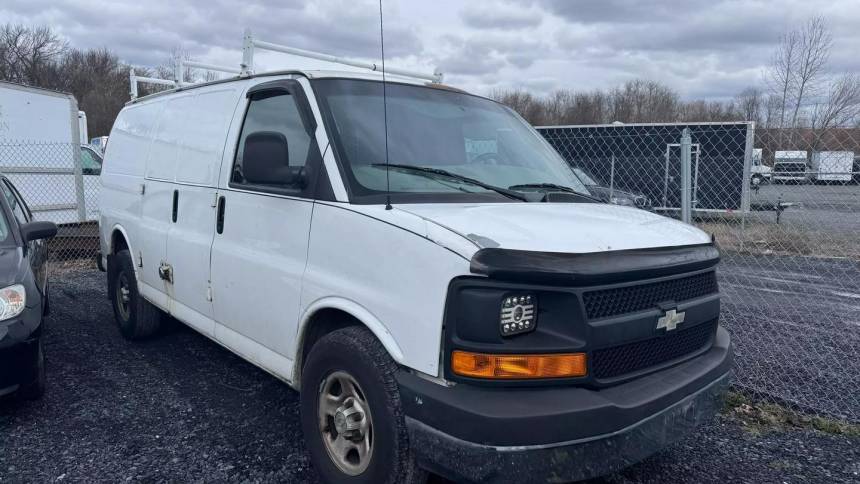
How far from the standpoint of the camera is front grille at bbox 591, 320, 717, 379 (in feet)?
8.14

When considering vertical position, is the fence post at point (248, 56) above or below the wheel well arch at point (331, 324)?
above

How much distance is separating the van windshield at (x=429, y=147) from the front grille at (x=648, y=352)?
1.00 meters

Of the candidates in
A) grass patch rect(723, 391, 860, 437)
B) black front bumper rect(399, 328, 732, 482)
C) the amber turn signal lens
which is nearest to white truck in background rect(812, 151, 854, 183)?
grass patch rect(723, 391, 860, 437)

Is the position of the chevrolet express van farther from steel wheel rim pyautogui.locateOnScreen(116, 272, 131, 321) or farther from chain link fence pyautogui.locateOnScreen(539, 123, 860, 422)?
steel wheel rim pyautogui.locateOnScreen(116, 272, 131, 321)

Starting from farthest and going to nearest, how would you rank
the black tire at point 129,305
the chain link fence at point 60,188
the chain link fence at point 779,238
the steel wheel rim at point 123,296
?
the chain link fence at point 60,188, the steel wheel rim at point 123,296, the black tire at point 129,305, the chain link fence at point 779,238

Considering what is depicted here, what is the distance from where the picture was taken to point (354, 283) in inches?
110

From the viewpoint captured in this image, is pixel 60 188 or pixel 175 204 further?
pixel 60 188

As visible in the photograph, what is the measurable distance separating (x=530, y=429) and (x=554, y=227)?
2.84 ft

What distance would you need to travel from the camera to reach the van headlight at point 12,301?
375 centimetres

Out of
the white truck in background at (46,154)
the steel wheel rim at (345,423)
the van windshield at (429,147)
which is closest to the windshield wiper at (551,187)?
the van windshield at (429,147)

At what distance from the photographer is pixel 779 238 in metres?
12.0

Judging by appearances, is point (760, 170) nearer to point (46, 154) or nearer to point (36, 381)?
point (36, 381)

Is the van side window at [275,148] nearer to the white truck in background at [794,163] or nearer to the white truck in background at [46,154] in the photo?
the white truck in background at [794,163]

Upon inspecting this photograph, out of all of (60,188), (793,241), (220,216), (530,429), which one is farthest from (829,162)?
(60,188)
